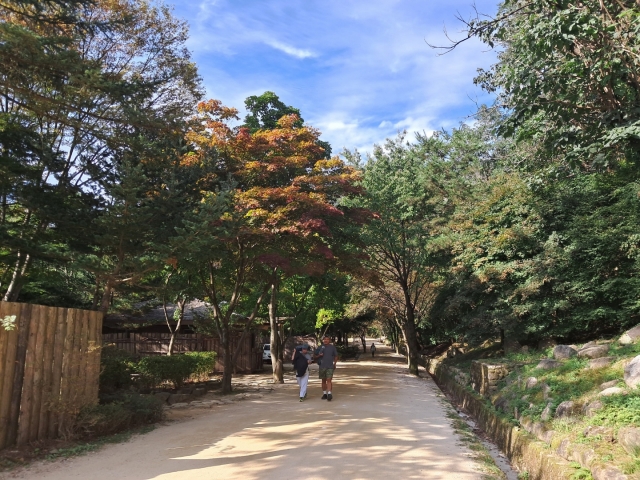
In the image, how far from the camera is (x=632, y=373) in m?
6.65

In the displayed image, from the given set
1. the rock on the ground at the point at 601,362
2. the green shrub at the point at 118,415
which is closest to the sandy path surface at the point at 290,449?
the green shrub at the point at 118,415

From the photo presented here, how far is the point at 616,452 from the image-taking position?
16.6ft

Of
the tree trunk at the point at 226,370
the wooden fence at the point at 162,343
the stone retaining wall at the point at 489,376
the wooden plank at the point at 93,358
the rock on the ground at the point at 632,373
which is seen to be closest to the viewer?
the rock on the ground at the point at 632,373

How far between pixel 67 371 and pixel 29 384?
2.21 feet

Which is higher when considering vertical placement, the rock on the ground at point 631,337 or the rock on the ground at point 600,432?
the rock on the ground at point 631,337

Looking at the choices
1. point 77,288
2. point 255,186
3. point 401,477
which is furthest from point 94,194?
point 401,477

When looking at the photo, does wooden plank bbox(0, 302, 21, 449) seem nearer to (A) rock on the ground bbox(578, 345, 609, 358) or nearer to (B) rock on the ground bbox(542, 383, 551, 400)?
(B) rock on the ground bbox(542, 383, 551, 400)

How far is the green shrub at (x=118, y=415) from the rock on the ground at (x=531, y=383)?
7.21 m

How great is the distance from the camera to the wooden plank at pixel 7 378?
6227 millimetres

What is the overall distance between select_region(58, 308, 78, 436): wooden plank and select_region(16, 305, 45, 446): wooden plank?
45cm

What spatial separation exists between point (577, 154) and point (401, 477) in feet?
20.1

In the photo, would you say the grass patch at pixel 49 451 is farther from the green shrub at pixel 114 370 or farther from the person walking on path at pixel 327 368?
the person walking on path at pixel 327 368

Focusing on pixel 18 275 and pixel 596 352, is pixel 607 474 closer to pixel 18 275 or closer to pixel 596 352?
pixel 596 352

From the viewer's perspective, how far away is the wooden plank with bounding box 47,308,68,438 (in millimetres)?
6914
